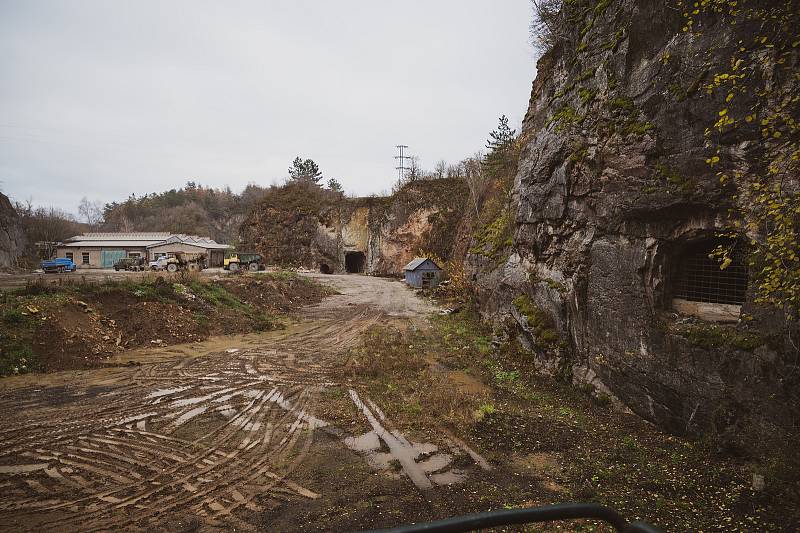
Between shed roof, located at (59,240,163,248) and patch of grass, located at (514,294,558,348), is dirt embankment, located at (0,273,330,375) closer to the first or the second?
patch of grass, located at (514,294,558,348)

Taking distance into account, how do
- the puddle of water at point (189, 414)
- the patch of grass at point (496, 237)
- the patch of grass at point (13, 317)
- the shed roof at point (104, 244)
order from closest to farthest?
1. the puddle of water at point (189, 414)
2. the patch of grass at point (13, 317)
3. the patch of grass at point (496, 237)
4. the shed roof at point (104, 244)

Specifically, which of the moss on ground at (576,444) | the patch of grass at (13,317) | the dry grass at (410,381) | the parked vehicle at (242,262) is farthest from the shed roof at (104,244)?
the moss on ground at (576,444)

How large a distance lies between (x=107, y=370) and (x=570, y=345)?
14.0 m

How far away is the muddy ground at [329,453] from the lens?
551 centimetres

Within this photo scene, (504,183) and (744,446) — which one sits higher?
(504,183)

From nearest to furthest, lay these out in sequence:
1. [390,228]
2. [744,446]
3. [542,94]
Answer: [744,446], [542,94], [390,228]

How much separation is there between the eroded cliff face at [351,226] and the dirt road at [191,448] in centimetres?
3436

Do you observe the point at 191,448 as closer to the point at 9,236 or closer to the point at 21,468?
the point at 21,468

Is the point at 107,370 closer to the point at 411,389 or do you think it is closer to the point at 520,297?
the point at 411,389

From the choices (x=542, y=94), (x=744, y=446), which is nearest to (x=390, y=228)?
(x=542, y=94)

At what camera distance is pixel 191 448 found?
24.0 feet

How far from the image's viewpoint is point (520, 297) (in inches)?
505

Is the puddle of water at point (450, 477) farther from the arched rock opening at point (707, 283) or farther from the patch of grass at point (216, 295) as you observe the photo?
the patch of grass at point (216, 295)

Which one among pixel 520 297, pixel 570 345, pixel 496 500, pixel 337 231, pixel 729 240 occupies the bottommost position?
pixel 496 500
